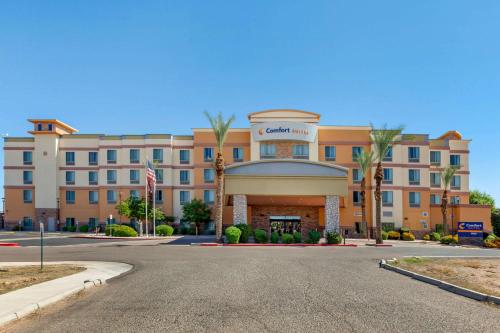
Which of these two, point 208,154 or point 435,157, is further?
point 435,157

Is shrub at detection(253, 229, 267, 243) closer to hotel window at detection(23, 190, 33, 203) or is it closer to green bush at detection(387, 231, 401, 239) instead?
green bush at detection(387, 231, 401, 239)

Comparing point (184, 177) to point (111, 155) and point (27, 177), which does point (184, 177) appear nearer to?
point (111, 155)

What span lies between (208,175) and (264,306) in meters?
47.7

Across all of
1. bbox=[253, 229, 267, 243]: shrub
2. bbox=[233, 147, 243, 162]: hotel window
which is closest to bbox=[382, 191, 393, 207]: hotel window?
bbox=[233, 147, 243, 162]: hotel window

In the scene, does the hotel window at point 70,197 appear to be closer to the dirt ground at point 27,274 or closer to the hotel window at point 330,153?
the hotel window at point 330,153

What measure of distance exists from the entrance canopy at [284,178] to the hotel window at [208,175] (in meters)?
19.6

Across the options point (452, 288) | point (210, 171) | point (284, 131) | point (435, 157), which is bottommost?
Answer: point (452, 288)

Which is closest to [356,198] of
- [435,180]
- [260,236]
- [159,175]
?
[435,180]

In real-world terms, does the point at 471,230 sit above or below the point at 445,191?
below

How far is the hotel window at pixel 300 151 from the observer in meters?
54.2

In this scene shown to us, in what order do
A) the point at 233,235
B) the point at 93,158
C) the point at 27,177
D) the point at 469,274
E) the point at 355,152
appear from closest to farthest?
the point at 469,274
the point at 233,235
the point at 355,152
the point at 93,158
the point at 27,177

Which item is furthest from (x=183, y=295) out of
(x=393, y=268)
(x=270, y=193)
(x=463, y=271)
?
(x=270, y=193)

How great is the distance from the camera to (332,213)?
124 feet

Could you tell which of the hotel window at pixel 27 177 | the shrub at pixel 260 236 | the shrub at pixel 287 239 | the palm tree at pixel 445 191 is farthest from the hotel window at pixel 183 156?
the palm tree at pixel 445 191
